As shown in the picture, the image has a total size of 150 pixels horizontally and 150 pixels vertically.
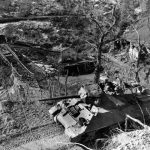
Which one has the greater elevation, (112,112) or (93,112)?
(93,112)

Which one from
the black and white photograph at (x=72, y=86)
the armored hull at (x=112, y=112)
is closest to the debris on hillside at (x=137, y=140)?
the black and white photograph at (x=72, y=86)

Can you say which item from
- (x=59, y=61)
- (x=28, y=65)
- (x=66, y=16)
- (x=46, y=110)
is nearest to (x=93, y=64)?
(x=59, y=61)

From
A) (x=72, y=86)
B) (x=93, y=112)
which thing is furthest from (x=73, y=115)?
(x=72, y=86)

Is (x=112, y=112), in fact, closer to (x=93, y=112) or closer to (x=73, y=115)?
(x=93, y=112)

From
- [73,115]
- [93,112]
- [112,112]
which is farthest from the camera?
[112,112]

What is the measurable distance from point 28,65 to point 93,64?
16.9ft

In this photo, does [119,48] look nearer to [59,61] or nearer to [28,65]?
[59,61]

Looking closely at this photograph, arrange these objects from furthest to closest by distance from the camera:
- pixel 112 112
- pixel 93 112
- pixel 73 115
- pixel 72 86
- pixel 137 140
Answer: pixel 72 86 < pixel 112 112 < pixel 73 115 < pixel 93 112 < pixel 137 140

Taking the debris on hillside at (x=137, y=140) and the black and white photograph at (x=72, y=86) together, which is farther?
the black and white photograph at (x=72, y=86)

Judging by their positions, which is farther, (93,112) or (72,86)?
(72,86)

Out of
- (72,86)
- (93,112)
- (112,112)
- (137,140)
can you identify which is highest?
(137,140)

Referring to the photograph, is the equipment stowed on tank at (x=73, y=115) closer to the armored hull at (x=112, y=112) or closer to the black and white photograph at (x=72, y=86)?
the black and white photograph at (x=72, y=86)

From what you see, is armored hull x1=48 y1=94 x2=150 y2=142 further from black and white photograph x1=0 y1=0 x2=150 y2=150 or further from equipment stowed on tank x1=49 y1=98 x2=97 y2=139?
equipment stowed on tank x1=49 y1=98 x2=97 y2=139

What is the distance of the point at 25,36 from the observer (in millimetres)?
28469
